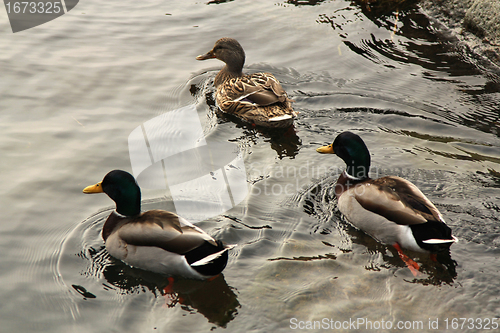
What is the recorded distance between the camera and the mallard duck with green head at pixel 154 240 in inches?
161

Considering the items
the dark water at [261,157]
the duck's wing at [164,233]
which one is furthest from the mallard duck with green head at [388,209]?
the duck's wing at [164,233]

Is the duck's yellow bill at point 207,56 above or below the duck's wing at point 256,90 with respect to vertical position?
above

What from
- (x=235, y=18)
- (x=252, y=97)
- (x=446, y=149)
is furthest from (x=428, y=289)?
(x=235, y=18)

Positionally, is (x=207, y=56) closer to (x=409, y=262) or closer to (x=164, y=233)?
(x=164, y=233)

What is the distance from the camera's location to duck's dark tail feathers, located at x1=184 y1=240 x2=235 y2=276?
159 inches

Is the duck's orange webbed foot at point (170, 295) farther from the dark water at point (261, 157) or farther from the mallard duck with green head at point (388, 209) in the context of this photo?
the mallard duck with green head at point (388, 209)

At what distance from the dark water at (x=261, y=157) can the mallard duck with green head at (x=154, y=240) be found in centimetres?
19

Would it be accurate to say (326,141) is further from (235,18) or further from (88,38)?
(88,38)

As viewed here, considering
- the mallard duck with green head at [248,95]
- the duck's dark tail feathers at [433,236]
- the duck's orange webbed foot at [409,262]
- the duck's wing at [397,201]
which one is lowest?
the duck's orange webbed foot at [409,262]

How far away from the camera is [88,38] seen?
336 inches

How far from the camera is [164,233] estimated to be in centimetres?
420

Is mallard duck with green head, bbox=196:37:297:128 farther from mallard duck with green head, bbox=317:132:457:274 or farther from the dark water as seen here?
mallard duck with green head, bbox=317:132:457:274

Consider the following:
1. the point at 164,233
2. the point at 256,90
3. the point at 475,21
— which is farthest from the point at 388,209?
the point at 475,21

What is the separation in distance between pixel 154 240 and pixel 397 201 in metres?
2.51
